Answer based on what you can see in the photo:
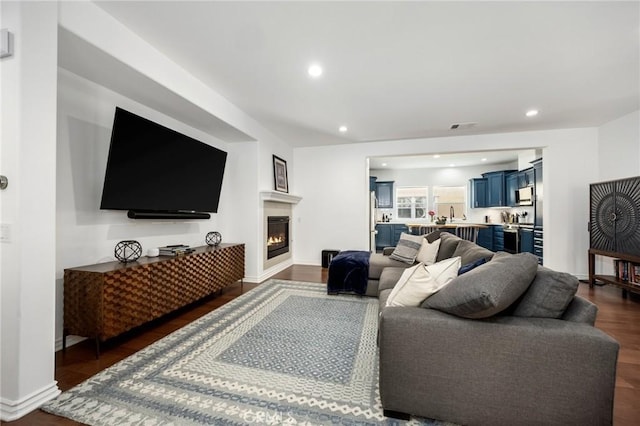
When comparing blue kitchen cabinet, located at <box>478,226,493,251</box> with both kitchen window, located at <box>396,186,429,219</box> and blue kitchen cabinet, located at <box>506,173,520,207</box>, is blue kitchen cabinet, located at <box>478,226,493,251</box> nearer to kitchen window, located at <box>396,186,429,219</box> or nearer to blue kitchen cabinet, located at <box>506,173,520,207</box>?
blue kitchen cabinet, located at <box>506,173,520,207</box>

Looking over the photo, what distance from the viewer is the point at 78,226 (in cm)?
240

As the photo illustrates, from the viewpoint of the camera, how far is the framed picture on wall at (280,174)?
5027 millimetres

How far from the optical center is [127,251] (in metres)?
2.79

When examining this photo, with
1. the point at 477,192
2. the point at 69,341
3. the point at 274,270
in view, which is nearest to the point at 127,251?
the point at 69,341

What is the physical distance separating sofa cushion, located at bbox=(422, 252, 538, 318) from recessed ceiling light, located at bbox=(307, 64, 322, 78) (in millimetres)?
2284

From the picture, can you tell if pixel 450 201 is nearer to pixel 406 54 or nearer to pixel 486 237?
pixel 486 237

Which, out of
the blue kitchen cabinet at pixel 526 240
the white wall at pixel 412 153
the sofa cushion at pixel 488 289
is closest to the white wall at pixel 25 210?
Answer: the sofa cushion at pixel 488 289

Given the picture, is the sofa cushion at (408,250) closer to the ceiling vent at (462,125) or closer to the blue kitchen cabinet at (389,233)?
the ceiling vent at (462,125)

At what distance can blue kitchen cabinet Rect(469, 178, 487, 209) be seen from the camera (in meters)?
7.66

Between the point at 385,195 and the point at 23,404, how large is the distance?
8.07 m

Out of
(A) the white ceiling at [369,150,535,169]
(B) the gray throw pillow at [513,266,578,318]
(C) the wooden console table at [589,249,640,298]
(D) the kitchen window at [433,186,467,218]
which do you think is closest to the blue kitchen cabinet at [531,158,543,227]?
(C) the wooden console table at [589,249,640,298]

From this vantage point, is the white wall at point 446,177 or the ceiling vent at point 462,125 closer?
the ceiling vent at point 462,125

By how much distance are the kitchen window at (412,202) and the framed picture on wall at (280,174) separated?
4409 mm

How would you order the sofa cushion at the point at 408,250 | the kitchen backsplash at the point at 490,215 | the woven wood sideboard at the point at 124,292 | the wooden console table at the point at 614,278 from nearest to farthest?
the woven wood sideboard at the point at 124,292
the wooden console table at the point at 614,278
the sofa cushion at the point at 408,250
the kitchen backsplash at the point at 490,215
